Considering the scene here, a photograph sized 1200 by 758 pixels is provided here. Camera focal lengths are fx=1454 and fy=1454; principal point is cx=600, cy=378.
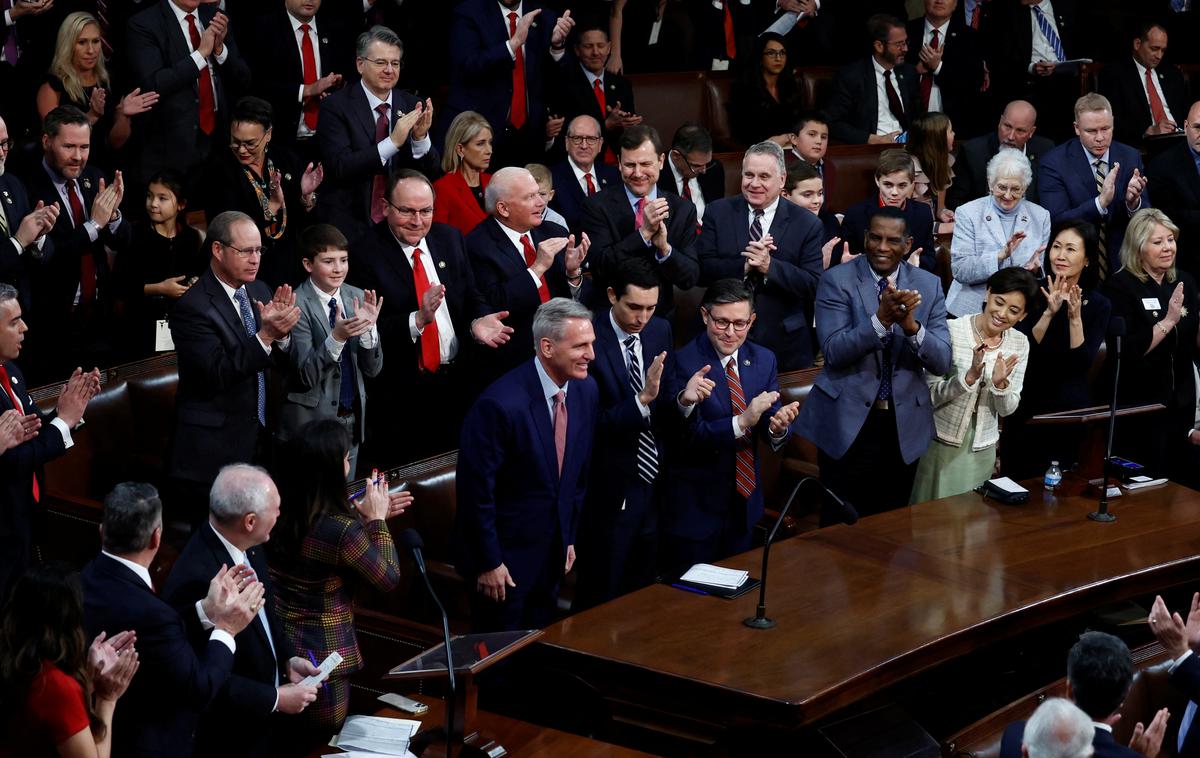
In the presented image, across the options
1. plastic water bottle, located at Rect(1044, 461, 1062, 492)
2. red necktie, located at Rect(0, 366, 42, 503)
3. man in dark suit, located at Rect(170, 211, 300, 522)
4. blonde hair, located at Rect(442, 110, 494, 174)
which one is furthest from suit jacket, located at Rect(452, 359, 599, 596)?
plastic water bottle, located at Rect(1044, 461, 1062, 492)

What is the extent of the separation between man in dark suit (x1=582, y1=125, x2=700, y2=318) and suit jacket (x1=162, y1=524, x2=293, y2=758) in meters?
2.57

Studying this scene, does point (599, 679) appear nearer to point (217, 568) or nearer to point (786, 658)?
point (786, 658)

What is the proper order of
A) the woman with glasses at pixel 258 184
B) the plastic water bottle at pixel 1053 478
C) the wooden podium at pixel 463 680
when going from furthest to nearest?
the woman with glasses at pixel 258 184 → the plastic water bottle at pixel 1053 478 → the wooden podium at pixel 463 680

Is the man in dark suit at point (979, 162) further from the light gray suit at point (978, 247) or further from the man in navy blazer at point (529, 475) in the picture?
the man in navy blazer at point (529, 475)

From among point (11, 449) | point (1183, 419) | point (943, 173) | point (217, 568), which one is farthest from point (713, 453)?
point (943, 173)

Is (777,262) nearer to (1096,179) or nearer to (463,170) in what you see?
(463,170)

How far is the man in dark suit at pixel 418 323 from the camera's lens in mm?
5594

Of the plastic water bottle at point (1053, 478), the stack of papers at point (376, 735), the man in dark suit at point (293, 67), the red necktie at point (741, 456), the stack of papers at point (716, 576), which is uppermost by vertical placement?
the man in dark suit at point (293, 67)

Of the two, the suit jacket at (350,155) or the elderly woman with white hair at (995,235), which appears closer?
the suit jacket at (350,155)

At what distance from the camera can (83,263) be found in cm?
614

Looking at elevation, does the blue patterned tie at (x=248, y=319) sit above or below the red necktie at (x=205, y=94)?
below

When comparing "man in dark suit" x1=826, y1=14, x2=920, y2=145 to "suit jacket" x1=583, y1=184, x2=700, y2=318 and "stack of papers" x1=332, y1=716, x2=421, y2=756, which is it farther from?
"stack of papers" x1=332, y1=716, x2=421, y2=756

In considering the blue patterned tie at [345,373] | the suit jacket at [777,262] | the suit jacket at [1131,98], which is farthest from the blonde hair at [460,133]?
the suit jacket at [1131,98]

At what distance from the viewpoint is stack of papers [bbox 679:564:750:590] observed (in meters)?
4.68
